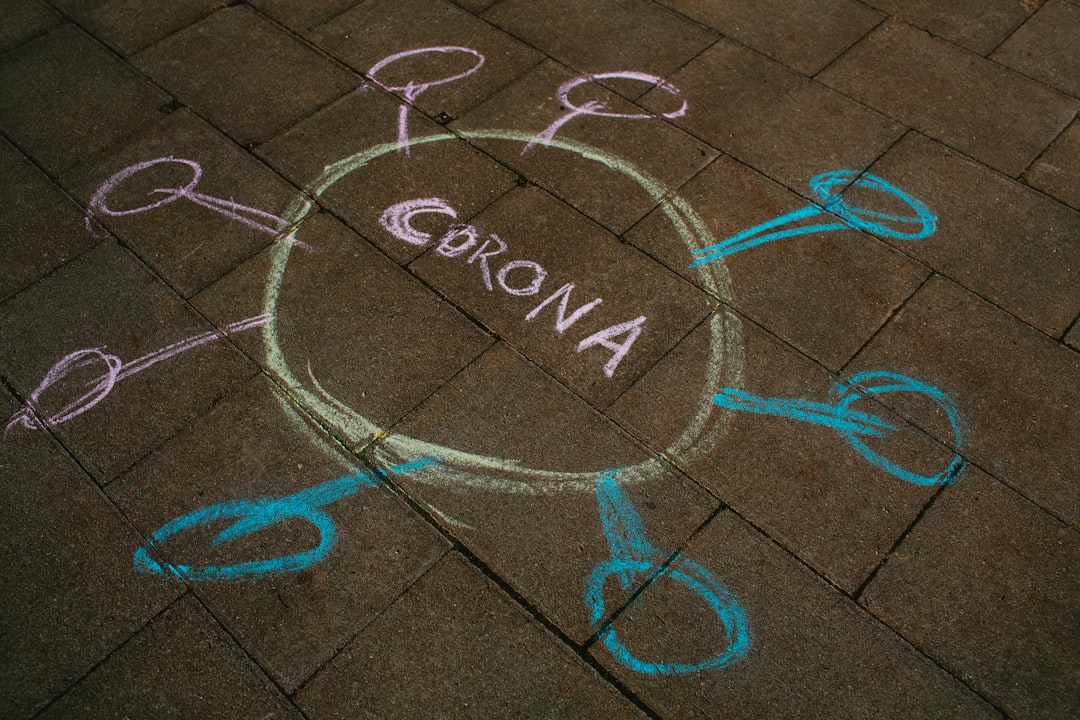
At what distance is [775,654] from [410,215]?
3.11 meters

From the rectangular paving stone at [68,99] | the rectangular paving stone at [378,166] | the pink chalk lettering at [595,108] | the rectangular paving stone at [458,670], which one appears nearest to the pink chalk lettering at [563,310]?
the rectangular paving stone at [378,166]

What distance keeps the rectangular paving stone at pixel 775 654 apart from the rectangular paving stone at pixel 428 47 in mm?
3500

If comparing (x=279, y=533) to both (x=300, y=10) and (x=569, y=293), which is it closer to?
(x=569, y=293)

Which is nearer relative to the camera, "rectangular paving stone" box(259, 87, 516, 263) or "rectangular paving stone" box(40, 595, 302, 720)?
"rectangular paving stone" box(40, 595, 302, 720)

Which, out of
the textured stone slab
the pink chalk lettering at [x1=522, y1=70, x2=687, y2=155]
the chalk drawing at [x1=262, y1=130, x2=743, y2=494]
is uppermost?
the textured stone slab

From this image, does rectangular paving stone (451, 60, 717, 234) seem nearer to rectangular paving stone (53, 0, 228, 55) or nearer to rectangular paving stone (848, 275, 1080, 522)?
rectangular paving stone (848, 275, 1080, 522)

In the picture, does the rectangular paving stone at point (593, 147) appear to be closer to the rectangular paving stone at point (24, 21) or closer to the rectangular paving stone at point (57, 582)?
the rectangular paving stone at point (57, 582)

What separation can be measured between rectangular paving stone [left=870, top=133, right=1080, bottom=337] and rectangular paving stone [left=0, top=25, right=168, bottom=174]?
4934mm

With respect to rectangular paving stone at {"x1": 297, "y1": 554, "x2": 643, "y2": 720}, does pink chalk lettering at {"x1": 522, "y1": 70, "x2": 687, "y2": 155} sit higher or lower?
higher

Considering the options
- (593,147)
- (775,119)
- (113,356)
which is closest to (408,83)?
(593,147)

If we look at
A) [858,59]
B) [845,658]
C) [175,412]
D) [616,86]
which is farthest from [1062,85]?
[175,412]

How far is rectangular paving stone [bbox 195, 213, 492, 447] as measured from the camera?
A: 417 cm

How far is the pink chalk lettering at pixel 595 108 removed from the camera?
534 centimetres

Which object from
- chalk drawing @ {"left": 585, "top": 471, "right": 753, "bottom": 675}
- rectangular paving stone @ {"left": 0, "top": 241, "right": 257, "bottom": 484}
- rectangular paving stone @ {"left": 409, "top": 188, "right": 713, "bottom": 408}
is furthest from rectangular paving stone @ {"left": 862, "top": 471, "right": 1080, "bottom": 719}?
rectangular paving stone @ {"left": 0, "top": 241, "right": 257, "bottom": 484}
